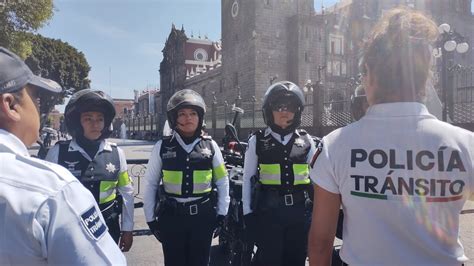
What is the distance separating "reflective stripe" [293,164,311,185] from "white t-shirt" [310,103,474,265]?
1569mm

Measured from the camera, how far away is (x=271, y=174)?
2.98 meters

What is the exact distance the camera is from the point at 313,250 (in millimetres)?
1536

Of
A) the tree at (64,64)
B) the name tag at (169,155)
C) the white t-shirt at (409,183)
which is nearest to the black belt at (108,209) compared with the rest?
the name tag at (169,155)

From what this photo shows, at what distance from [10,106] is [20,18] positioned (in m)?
11.2

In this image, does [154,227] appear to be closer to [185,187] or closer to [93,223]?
[185,187]

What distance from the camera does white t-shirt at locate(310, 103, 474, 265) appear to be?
1.31 m

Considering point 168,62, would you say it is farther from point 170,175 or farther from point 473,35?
point 170,175

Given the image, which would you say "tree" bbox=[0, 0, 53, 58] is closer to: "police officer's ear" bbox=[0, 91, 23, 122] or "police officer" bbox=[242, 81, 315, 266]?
"police officer" bbox=[242, 81, 315, 266]

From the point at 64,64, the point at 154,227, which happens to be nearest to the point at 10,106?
the point at 154,227

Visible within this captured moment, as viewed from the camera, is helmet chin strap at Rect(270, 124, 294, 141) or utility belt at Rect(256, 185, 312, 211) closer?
utility belt at Rect(256, 185, 312, 211)

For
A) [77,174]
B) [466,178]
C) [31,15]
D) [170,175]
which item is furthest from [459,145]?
[31,15]

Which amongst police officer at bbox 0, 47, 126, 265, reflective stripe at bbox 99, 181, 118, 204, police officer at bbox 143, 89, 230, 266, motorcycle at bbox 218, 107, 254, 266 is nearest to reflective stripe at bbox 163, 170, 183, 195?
police officer at bbox 143, 89, 230, 266

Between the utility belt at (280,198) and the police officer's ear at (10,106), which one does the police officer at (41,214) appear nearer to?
the police officer's ear at (10,106)

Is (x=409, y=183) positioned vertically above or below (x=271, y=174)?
above
